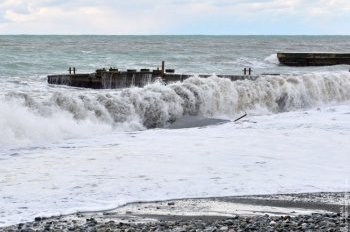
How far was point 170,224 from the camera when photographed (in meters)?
7.15

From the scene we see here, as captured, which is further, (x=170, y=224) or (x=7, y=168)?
(x=7, y=168)

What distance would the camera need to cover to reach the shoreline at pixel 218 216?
6996 mm

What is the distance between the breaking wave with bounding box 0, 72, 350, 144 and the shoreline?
19.9ft

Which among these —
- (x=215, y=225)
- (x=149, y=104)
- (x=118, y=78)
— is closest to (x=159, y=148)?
(x=215, y=225)

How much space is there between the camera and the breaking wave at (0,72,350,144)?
47.9 feet

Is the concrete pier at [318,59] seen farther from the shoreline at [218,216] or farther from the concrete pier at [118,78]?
the shoreline at [218,216]

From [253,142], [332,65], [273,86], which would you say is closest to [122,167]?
[253,142]

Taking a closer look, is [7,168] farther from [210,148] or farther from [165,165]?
[210,148]

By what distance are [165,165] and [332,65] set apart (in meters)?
40.2

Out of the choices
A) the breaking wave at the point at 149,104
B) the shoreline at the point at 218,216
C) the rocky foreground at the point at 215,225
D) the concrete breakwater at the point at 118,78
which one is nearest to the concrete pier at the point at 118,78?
the concrete breakwater at the point at 118,78

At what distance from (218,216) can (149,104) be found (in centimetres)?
1087

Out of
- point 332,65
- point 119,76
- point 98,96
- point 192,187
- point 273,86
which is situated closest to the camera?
point 192,187

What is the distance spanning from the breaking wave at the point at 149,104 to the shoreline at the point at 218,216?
605 centimetres

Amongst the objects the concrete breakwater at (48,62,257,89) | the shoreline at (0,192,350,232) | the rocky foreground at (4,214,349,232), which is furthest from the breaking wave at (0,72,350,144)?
the rocky foreground at (4,214,349,232)
